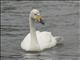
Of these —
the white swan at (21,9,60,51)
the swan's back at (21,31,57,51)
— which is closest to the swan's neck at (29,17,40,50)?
the white swan at (21,9,60,51)

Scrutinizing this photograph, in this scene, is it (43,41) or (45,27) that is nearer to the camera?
(43,41)

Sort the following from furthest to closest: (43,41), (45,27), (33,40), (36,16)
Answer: (45,27), (43,41), (33,40), (36,16)

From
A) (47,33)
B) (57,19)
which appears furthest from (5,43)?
(57,19)

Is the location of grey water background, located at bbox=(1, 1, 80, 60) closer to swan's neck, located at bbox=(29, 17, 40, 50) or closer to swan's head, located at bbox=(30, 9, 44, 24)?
swan's neck, located at bbox=(29, 17, 40, 50)

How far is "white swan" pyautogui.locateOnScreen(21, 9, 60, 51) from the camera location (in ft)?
48.6

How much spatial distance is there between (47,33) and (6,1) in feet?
26.8

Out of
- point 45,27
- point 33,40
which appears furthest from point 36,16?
point 45,27

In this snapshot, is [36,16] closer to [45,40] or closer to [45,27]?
[45,40]

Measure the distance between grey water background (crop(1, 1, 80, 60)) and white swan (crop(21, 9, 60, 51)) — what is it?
0.57 ft

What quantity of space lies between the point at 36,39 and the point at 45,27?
2.21m

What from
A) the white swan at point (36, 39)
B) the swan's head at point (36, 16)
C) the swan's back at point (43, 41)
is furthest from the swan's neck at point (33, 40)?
the swan's head at point (36, 16)

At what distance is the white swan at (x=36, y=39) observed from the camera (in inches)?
583

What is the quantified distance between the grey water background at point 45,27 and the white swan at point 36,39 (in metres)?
0.17

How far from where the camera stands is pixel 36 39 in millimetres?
15086
